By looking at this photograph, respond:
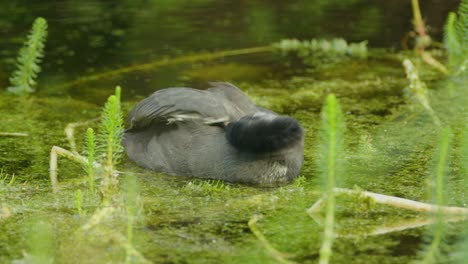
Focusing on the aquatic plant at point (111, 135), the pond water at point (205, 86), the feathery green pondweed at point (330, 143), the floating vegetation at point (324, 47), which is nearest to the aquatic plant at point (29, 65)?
the pond water at point (205, 86)

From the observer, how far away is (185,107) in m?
4.68

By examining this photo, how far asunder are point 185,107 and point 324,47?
306cm

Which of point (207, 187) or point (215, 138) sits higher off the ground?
point (215, 138)

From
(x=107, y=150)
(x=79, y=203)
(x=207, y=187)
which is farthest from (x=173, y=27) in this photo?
(x=107, y=150)

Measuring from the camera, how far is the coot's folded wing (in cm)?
466

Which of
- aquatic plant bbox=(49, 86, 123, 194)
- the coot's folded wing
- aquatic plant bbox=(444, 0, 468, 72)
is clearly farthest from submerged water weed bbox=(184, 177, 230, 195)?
aquatic plant bbox=(444, 0, 468, 72)

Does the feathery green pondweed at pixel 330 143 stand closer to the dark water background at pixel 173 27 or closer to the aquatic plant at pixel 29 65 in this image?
the aquatic plant at pixel 29 65

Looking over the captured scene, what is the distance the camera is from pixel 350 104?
6.12 metres

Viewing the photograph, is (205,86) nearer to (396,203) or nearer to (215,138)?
(215,138)

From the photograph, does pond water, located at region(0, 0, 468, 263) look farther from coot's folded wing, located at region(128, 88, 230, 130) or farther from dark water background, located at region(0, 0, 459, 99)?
coot's folded wing, located at region(128, 88, 230, 130)

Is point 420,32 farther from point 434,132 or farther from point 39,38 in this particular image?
point 39,38

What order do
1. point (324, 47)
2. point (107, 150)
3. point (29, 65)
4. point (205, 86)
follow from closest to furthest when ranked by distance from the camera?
point (107, 150)
point (29, 65)
point (205, 86)
point (324, 47)

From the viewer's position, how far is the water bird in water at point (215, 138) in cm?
435

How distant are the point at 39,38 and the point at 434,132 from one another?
8.38 feet
